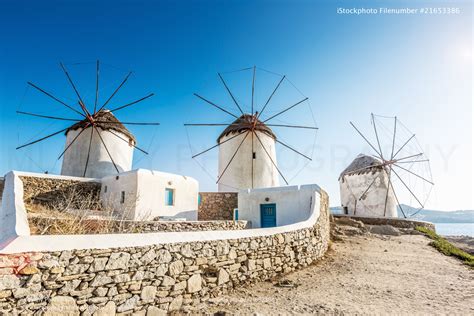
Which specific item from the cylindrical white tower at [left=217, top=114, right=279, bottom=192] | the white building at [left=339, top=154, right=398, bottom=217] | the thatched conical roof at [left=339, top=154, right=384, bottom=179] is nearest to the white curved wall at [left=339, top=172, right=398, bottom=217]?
the white building at [left=339, top=154, right=398, bottom=217]

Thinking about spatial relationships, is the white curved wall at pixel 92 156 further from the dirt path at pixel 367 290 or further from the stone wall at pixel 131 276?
the dirt path at pixel 367 290

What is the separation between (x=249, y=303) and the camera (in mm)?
4023

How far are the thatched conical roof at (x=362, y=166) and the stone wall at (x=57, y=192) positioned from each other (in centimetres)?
1911

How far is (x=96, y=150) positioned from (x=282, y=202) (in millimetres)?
11254

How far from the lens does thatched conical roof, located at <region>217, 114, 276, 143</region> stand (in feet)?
55.1

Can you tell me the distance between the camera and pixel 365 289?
15.8 feet

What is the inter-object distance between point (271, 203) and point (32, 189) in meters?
9.73

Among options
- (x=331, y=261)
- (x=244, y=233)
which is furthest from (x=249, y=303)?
(x=331, y=261)

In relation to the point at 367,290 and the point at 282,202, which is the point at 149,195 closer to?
the point at 282,202

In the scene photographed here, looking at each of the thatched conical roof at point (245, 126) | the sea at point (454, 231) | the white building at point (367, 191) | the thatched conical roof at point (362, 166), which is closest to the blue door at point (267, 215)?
the thatched conical roof at point (245, 126)

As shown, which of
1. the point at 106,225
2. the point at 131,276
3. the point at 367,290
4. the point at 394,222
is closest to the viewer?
the point at 131,276

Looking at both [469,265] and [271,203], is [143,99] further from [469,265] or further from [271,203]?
[469,265]

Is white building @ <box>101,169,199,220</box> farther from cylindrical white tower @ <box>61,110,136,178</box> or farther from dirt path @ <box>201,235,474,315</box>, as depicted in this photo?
dirt path @ <box>201,235,474,315</box>

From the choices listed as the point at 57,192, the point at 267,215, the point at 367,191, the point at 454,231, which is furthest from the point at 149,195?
the point at 454,231
